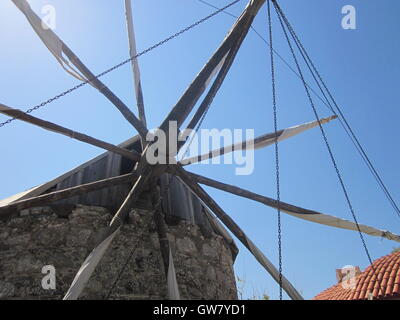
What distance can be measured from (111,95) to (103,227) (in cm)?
169

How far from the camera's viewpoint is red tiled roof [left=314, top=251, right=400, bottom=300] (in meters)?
8.38

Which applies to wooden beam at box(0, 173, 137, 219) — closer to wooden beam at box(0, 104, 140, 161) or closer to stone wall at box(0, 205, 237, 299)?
stone wall at box(0, 205, 237, 299)

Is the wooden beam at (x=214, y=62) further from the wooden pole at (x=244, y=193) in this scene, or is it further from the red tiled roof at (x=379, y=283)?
the red tiled roof at (x=379, y=283)

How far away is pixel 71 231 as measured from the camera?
5.36 metres

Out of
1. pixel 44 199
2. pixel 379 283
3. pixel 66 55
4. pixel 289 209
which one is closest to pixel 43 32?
pixel 66 55

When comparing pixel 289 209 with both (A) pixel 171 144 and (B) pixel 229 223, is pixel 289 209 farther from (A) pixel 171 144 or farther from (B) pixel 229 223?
(A) pixel 171 144

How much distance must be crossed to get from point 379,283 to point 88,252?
18.4 ft

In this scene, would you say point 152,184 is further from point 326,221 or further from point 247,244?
point 326,221

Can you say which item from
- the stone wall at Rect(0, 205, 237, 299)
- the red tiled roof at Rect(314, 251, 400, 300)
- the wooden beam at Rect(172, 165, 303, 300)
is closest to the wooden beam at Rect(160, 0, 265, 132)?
the wooden beam at Rect(172, 165, 303, 300)

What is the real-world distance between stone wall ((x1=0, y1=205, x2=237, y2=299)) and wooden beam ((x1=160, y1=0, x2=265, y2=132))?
1475 millimetres

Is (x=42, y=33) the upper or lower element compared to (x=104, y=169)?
upper

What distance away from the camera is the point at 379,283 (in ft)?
26.6

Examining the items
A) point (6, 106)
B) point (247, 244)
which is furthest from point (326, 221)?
point (6, 106)
